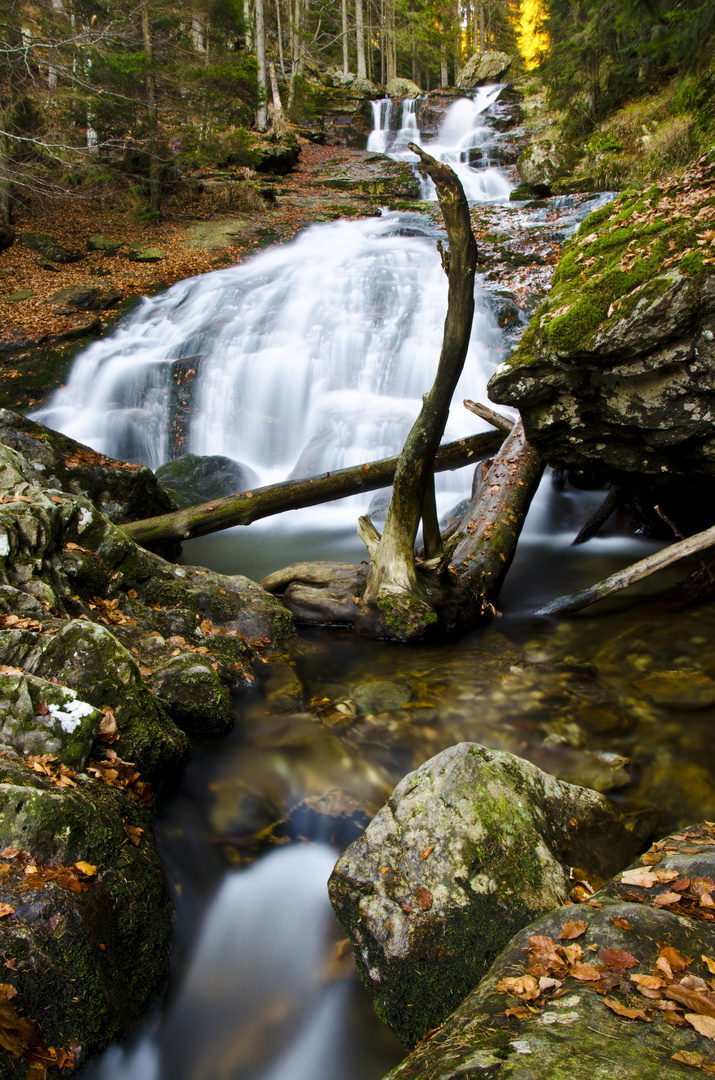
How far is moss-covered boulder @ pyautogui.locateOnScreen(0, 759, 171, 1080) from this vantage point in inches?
84.0

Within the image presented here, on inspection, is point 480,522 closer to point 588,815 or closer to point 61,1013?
point 588,815

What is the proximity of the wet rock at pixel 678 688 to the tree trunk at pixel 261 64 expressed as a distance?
993 inches

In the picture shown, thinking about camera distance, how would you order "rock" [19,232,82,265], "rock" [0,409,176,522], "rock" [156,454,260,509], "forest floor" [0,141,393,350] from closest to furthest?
"rock" [0,409,176,522] < "rock" [156,454,260,509] < "forest floor" [0,141,393,350] < "rock" [19,232,82,265]

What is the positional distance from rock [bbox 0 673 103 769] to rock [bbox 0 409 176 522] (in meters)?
4.29

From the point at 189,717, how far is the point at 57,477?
165 inches

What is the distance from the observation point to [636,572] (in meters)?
5.34

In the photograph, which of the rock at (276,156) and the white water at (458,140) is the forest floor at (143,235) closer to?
the rock at (276,156)

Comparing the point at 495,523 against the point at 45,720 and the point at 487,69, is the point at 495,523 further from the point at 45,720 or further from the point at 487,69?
the point at 487,69

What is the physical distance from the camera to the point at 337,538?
930 centimetres

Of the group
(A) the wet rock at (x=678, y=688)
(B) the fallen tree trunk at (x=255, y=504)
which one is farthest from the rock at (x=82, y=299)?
(A) the wet rock at (x=678, y=688)

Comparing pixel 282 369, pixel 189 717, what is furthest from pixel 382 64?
pixel 189 717

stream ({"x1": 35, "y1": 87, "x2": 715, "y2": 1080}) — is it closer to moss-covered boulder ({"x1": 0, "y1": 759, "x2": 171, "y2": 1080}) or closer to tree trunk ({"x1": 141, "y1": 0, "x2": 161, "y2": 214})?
moss-covered boulder ({"x1": 0, "y1": 759, "x2": 171, "y2": 1080})

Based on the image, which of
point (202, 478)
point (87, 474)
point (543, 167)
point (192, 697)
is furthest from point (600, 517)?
point (543, 167)

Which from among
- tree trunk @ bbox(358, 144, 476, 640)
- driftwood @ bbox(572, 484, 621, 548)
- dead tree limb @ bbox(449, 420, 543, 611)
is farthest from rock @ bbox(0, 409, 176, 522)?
driftwood @ bbox(572, 484, 621, 548)
